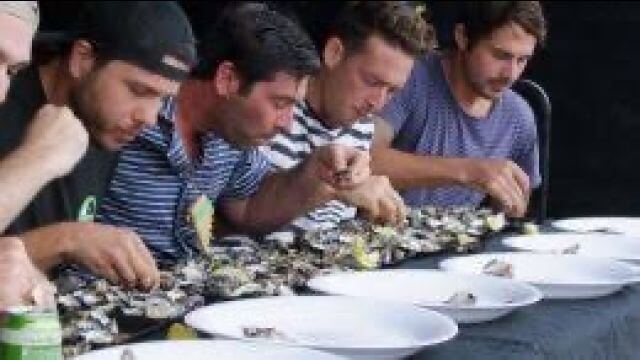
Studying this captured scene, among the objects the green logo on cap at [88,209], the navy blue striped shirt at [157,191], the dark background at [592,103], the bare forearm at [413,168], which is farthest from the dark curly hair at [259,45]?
the dark background at [592,103]

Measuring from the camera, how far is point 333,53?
10.7 feet

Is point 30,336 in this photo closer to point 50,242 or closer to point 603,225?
point 50,242

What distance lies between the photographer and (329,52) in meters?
3.28

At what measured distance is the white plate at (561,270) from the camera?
1978 mm

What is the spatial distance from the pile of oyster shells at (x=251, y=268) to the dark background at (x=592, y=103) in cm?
230

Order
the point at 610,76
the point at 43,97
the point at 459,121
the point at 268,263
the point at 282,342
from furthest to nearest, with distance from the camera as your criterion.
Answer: the point at 610,76
the point at 459,121
the point at 43,97
the point at 268,263
the point at 282,342

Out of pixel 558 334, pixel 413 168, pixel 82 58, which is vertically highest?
pixel 82 58

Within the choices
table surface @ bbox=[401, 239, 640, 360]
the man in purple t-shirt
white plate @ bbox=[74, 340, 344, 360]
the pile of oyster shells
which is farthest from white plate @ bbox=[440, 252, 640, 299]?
the man in purple t-shirt

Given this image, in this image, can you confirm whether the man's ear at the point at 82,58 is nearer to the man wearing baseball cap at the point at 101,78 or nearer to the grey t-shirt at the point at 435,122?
the man wearing baseball cap at the point at 101,78

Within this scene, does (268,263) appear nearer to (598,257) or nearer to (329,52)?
(598,257)

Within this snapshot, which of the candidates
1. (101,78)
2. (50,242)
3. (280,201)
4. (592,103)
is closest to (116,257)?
(50,242)

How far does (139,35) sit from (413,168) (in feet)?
3.49

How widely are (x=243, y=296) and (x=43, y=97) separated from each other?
0.62m

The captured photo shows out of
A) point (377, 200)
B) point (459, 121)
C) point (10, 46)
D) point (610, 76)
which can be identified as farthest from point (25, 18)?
point (610, 76)
